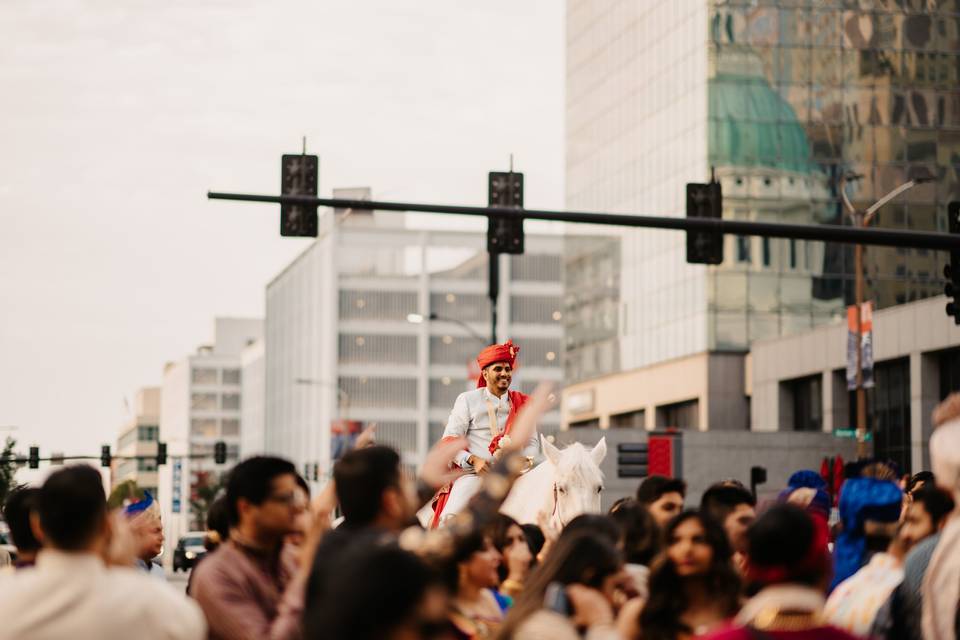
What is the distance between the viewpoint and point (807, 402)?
73.1 metres

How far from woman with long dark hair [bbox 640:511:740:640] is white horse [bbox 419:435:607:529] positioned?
16.1 feet

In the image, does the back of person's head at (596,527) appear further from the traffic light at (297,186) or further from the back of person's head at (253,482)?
the traffic light at (297,186)

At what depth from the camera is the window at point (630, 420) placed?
83.5m

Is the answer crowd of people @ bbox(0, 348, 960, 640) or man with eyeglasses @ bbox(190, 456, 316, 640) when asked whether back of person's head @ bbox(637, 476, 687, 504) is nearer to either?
crowd of people @ bbox(0, 348, 960, 640)

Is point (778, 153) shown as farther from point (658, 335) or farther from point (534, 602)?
point (534, 602)

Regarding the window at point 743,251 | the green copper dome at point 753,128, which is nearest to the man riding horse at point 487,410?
the green copper dome at point 753,128

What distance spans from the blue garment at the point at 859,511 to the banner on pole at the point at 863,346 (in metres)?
40.4

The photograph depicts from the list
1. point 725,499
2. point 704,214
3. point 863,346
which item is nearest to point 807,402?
point 863,346

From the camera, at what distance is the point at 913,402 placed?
6362 cm

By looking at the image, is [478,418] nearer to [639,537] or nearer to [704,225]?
[639,537]

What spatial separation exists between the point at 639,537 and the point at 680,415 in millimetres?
71120

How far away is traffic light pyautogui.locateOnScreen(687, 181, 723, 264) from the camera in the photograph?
2291 centimetres

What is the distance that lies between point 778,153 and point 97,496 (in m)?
72.8

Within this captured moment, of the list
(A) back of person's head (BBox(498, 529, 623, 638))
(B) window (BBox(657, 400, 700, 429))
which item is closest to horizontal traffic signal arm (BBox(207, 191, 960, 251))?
(A) back of person's head (BBox(498, 529, 623, 638))
